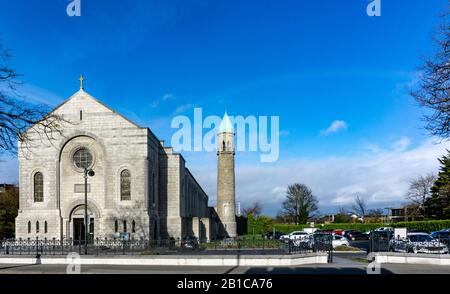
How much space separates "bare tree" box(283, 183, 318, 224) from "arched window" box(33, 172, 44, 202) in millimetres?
65691

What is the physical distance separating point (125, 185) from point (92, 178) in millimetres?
3492

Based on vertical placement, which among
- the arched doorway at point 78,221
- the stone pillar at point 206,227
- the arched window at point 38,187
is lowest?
the stone pillar at point 206,227

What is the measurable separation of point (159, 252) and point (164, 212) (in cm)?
2505

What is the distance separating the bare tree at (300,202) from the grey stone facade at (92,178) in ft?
194

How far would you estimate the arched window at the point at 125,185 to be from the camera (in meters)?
44.2

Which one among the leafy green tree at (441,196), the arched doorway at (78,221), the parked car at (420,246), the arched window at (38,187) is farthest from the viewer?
the leafy green tree at (441,196)

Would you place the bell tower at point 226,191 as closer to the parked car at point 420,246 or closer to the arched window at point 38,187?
the arched window at point 38,187

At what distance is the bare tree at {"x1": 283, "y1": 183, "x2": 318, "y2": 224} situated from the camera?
10050cm

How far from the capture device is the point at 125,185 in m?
44.6

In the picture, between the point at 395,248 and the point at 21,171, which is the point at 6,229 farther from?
the point at 395,248

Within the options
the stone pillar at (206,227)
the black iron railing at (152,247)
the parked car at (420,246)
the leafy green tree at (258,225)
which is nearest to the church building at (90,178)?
the stone pillar at (206,227)

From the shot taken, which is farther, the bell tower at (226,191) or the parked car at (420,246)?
the bell tower at (226,191)

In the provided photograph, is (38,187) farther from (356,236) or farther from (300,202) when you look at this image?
(300,202)
